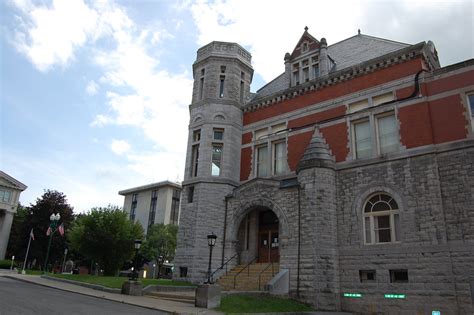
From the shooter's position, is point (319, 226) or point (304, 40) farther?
point (304, 40)

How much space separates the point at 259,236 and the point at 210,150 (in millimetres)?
6322

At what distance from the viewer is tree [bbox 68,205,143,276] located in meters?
26.3

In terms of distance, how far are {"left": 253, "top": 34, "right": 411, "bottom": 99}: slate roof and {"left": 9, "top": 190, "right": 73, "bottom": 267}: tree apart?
102 ft

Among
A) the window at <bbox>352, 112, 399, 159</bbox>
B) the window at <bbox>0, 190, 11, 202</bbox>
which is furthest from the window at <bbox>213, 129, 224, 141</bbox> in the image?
the window at <bbox>0, 190, 11, 202</bbox>

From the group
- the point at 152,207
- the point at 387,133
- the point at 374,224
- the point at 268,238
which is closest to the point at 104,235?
the point at 268,238

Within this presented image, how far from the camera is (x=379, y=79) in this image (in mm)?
19984

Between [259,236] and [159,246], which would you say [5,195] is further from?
[259,236]

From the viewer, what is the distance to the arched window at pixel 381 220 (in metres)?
17.2

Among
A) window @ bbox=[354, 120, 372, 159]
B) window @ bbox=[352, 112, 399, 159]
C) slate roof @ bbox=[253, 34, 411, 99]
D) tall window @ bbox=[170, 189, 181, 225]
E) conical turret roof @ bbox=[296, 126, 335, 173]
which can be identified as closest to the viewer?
window @ bbox=[352, 112, 399, 159]

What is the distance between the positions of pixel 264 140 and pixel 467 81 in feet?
38.1

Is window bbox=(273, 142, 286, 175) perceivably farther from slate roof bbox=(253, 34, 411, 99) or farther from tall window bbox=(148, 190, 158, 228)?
tall window bbox=(148, 190, 158, 228)

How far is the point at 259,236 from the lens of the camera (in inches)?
886

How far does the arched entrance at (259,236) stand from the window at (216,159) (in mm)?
Result: 3448

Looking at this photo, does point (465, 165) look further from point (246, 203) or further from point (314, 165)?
point (246, 203)
